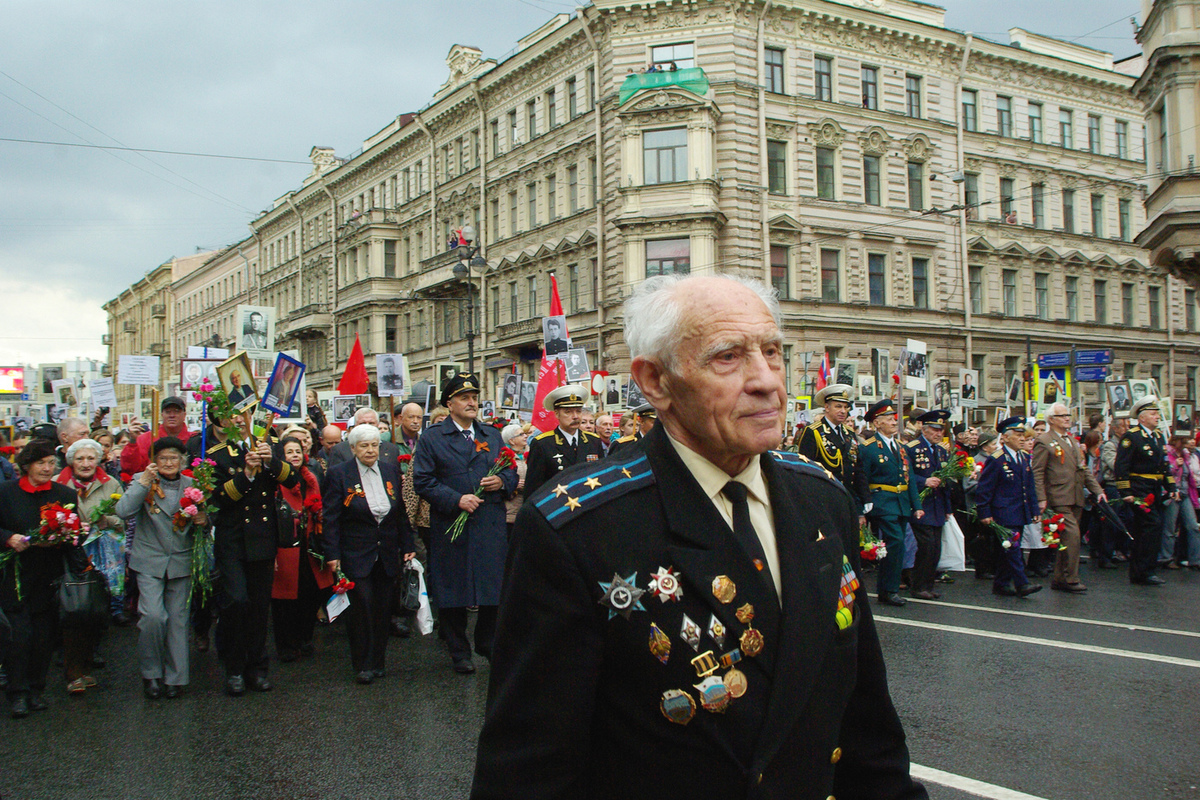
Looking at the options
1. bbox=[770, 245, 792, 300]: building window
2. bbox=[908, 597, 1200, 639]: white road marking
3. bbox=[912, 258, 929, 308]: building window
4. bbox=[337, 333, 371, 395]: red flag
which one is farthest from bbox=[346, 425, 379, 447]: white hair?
bbox=[912, 258, 929, 308]: building window

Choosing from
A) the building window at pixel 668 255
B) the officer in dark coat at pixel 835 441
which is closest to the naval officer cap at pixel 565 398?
the officer in dark coat at pixel 835 441

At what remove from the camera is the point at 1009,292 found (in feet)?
126

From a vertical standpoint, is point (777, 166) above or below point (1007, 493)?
above

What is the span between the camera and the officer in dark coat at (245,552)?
22.6 feet

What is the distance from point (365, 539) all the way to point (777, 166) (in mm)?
28757

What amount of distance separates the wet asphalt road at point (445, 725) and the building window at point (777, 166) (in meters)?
26.6

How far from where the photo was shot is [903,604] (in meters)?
9.79

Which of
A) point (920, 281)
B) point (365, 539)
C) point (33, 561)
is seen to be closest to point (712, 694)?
point (365, 539)

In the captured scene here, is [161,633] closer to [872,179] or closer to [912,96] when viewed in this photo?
[872,179]

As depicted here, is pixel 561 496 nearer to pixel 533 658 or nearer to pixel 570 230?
pixel 533 658

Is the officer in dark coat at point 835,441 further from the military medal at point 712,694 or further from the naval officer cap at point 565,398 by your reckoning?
the military medal at point 712,694

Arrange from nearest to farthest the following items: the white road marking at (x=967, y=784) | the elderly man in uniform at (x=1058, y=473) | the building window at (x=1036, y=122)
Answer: the white road marking at (x=967, y=784) → the elderly man in uniform at (x=1058, y=473) → the building window at (x=1036, y=122)

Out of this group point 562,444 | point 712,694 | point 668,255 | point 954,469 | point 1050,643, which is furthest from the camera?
point 668,255

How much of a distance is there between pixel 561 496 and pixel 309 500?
6.60 m
